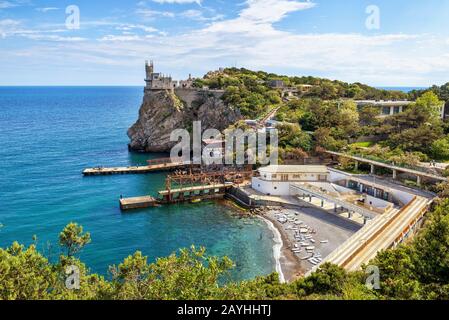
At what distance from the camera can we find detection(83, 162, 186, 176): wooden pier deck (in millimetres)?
54094

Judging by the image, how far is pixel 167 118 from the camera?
242 feet

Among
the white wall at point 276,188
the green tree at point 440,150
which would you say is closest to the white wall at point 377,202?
the white wall at point 276,188

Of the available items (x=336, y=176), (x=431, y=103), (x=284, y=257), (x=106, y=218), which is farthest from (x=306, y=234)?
(x=431, y=103)

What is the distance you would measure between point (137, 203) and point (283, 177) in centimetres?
1801

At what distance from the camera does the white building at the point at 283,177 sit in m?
42.2

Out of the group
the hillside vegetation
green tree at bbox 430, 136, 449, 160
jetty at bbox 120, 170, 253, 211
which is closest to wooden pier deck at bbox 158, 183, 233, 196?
jetty at bbox 120, 170, 253, 211

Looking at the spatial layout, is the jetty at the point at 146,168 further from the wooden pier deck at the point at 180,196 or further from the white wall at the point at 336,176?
the white wall at the point at 336,176

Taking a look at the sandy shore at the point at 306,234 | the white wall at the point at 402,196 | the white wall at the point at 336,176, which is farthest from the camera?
the white wall at the point at 336,176

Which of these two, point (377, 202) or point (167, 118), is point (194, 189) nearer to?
point (377, 202)

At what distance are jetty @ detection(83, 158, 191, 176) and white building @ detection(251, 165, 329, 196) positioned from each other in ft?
65.3

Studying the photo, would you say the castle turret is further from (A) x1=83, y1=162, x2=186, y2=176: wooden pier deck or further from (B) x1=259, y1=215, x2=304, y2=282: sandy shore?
(B) x1=259, y1=215, x2=304, y2=282: sandy shore

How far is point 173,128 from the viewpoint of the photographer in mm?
73500
